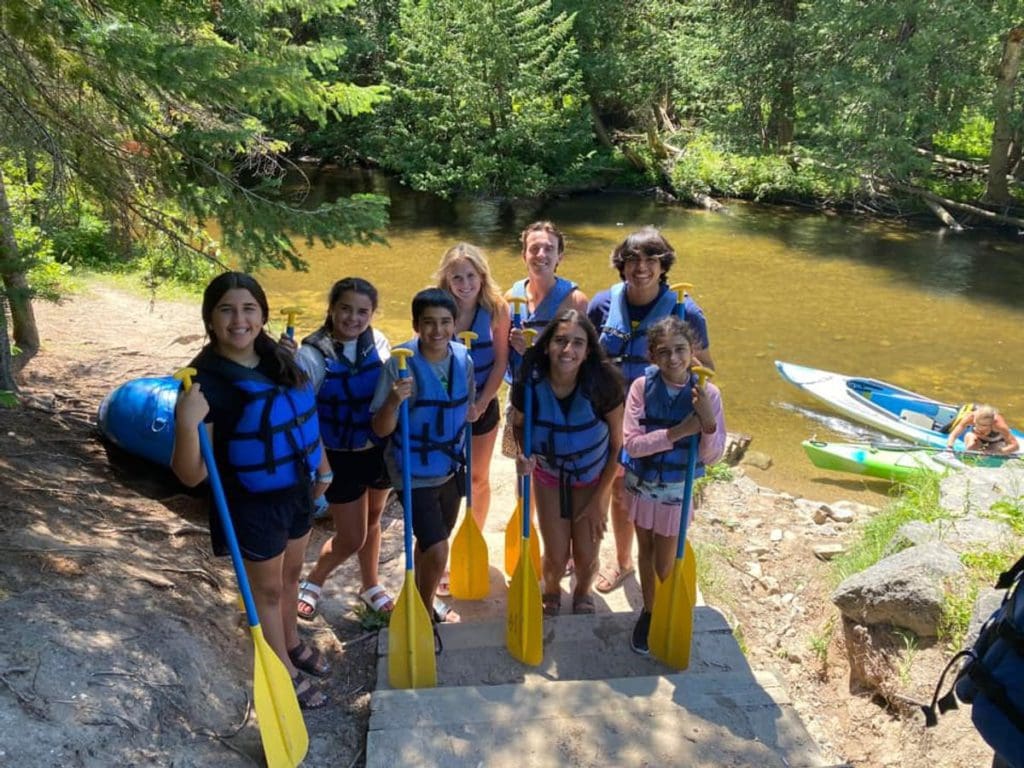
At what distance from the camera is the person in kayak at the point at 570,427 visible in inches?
124

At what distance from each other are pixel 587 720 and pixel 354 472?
137 centimetres

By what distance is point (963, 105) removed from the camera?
53.1ft

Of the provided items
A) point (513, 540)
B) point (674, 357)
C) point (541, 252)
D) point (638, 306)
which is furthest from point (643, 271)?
point (513, 540)

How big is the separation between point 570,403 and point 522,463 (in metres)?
0.35

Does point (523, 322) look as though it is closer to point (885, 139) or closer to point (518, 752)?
point (518, 752)

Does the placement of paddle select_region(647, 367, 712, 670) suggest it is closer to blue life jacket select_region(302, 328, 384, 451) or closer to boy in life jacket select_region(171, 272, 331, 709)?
blue life jacket select_region(302, 328, 384, 451)

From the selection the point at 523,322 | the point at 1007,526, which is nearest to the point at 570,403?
the point at 523,322

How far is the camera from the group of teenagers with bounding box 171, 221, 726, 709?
2.64 meters

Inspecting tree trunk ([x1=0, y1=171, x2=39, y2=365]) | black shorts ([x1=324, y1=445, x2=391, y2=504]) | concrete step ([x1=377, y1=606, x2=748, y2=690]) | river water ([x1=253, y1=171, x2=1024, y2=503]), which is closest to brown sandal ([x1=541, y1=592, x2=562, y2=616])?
concrete step ([x1=377, y1=606, x2=748, y2=690])

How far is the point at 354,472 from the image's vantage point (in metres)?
3.34

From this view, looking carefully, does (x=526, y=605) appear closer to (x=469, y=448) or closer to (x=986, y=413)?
(x=469, y=448)

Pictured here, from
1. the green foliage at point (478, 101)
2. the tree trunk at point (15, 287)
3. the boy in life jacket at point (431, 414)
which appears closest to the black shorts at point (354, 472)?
the boy in life jacket at point (431, 414)

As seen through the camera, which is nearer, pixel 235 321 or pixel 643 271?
pixel 235 321

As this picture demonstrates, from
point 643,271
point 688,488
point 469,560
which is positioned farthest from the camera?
point 469,560
